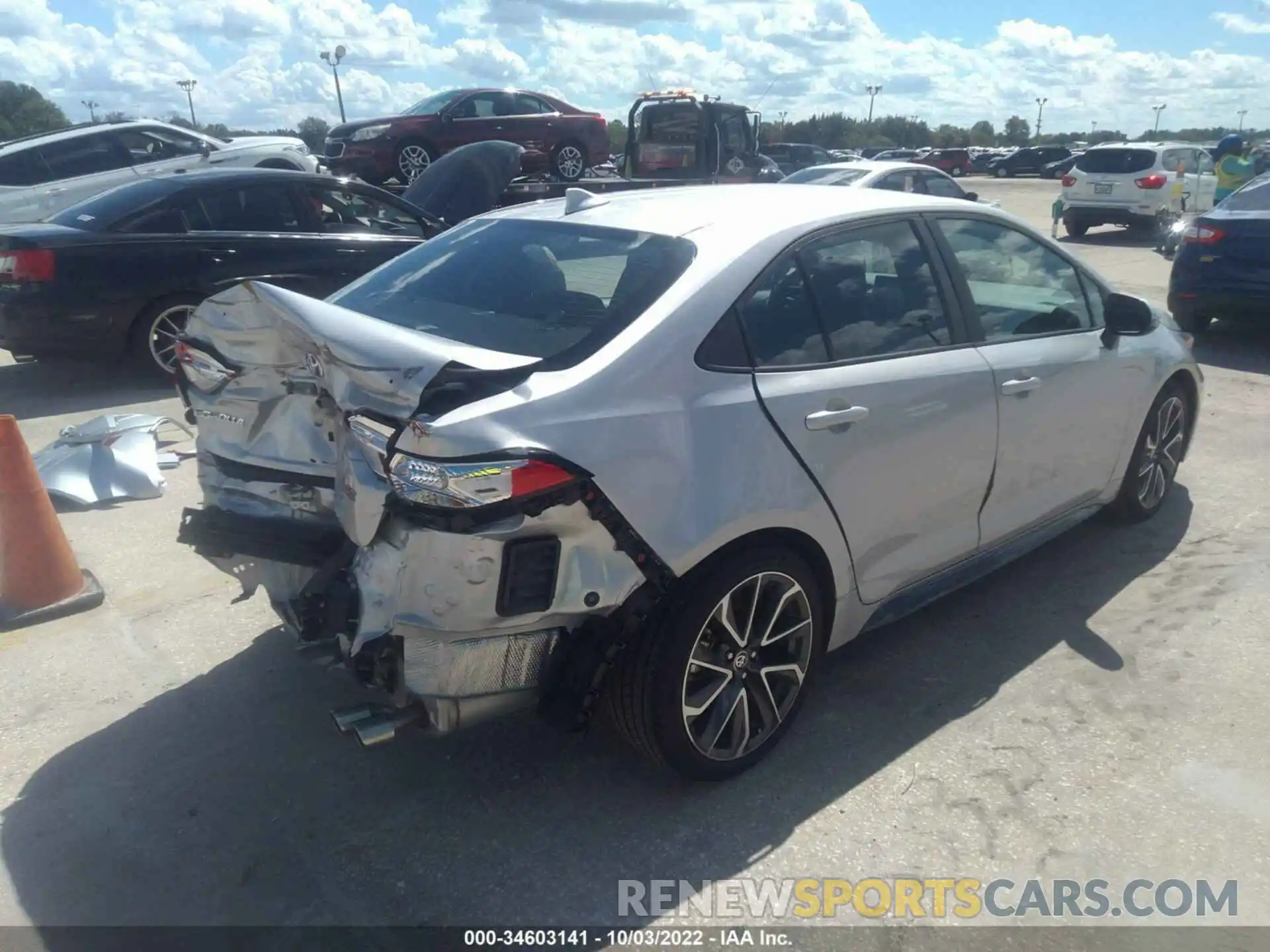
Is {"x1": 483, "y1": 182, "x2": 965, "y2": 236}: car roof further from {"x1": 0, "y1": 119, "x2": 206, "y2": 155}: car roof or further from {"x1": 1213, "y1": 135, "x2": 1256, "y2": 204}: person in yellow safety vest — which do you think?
{"x1": 1213, "y1": 135, "x2": 1256, "y2": 204}: person in yellow safety vest

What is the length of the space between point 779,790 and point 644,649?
27.9 inches

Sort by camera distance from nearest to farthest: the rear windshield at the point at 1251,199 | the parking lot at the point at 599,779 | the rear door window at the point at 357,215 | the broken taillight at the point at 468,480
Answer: the broken taillight at the point at 468,480 → the parking lot at the point at 599,779 → the rear door window at the point at 357,215 → the rear windshield at the point at 1251,199

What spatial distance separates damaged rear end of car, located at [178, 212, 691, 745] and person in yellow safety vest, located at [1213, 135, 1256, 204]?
45.8 ft

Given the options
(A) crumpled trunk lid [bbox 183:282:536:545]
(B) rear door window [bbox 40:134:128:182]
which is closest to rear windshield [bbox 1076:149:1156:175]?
(B) rear door window [bbox 40:134:128:182]

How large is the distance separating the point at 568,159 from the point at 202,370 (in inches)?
640

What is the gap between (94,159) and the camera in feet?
43.0

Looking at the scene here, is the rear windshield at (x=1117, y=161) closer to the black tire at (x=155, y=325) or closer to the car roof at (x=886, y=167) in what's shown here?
the car roof at (x=886, y=167)

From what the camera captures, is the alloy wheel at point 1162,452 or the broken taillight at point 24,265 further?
the broken taillight at point 24,265

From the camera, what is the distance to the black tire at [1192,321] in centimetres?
939

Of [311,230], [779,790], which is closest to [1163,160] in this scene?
[311,230]

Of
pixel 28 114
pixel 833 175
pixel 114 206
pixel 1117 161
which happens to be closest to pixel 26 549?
pixel 114 206

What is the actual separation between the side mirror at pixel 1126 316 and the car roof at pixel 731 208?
0.85 metres

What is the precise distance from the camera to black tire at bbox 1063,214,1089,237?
19234 millimetres

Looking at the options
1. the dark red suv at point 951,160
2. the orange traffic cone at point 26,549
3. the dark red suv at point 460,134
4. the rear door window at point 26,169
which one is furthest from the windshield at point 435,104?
the dark red suv at point 951,160
